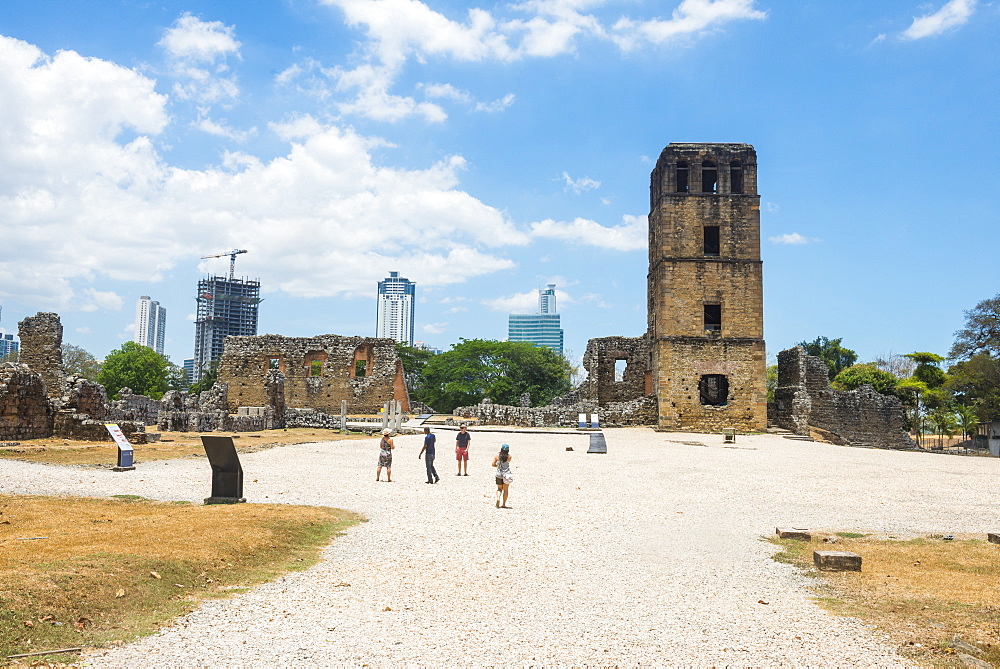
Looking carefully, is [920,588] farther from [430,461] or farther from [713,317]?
[713,317]

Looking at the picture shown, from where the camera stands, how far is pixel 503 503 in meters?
11.4

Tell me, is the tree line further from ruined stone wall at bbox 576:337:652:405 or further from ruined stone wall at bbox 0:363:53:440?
ruined stone wall at bbox 0:363:53:440

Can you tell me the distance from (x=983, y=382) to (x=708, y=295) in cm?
1796

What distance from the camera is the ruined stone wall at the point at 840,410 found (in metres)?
33.2

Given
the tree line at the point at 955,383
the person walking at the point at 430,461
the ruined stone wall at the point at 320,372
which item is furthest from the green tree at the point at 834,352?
the person walking at the point at 430,461

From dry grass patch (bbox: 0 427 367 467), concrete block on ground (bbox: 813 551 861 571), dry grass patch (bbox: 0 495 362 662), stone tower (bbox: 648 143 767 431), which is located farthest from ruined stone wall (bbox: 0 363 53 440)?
stone tower (bbox: 648 143 767 431)

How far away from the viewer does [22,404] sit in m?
21.0

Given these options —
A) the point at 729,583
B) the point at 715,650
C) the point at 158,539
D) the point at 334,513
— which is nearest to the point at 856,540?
the point at 729,583

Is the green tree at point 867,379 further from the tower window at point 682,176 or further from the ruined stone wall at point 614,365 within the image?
the tower window at point 682,176

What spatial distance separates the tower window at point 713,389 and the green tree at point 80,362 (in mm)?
59400

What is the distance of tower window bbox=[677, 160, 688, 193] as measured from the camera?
3437cm

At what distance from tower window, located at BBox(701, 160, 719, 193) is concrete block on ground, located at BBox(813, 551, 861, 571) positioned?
95.9 feet

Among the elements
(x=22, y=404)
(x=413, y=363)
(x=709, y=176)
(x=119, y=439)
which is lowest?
(x=119, y=439)

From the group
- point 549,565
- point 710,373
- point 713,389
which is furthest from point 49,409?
point 713,389
